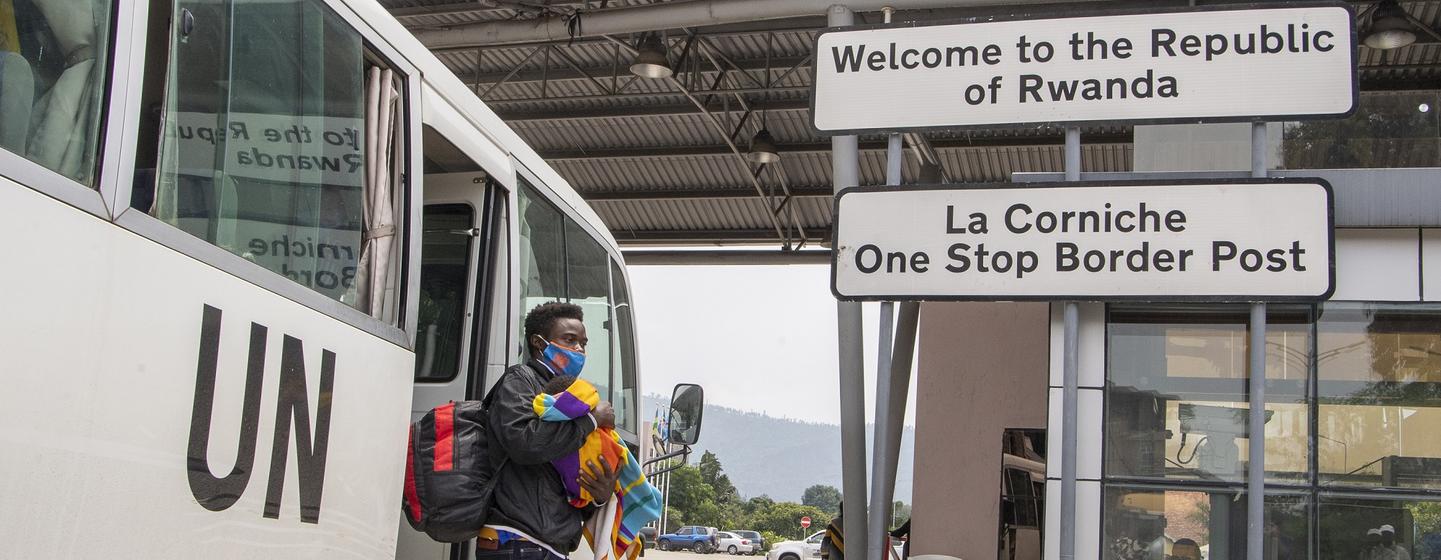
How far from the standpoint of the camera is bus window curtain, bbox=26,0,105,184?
238 cm

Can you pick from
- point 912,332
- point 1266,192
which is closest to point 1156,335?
point 912,332

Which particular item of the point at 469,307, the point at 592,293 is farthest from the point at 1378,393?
the point at 469,307

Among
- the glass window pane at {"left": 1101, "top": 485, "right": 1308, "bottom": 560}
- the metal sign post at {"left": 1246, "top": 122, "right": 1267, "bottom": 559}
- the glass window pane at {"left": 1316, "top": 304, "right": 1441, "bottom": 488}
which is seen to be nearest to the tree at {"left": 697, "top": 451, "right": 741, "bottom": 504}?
the glass window pane at {"left": 1101, "top": 485, "right": 1308, "bottom": 560}

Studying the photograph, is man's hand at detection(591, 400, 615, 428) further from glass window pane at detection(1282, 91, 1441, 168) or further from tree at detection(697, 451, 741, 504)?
tree at detection(697, 451, 741, 504)

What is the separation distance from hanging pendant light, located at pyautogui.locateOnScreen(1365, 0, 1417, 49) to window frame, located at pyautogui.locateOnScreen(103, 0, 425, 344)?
12612 millimetres

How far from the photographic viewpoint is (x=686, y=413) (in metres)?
7.15

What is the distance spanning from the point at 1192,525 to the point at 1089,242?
11.4 feet

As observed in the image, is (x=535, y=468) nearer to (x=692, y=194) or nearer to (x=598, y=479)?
(x=598, y=479)

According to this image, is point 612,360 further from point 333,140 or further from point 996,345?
point 996,345

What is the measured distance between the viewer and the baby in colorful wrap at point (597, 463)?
12.9ft

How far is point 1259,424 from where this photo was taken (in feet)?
12.7

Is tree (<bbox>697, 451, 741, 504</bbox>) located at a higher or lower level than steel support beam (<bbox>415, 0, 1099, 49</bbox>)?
lower

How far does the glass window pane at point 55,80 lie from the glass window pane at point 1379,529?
6.32 meters

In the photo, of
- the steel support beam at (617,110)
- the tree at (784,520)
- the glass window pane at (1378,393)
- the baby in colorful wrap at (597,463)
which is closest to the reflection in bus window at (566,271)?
the baby in colorful wrap at (597,463)
